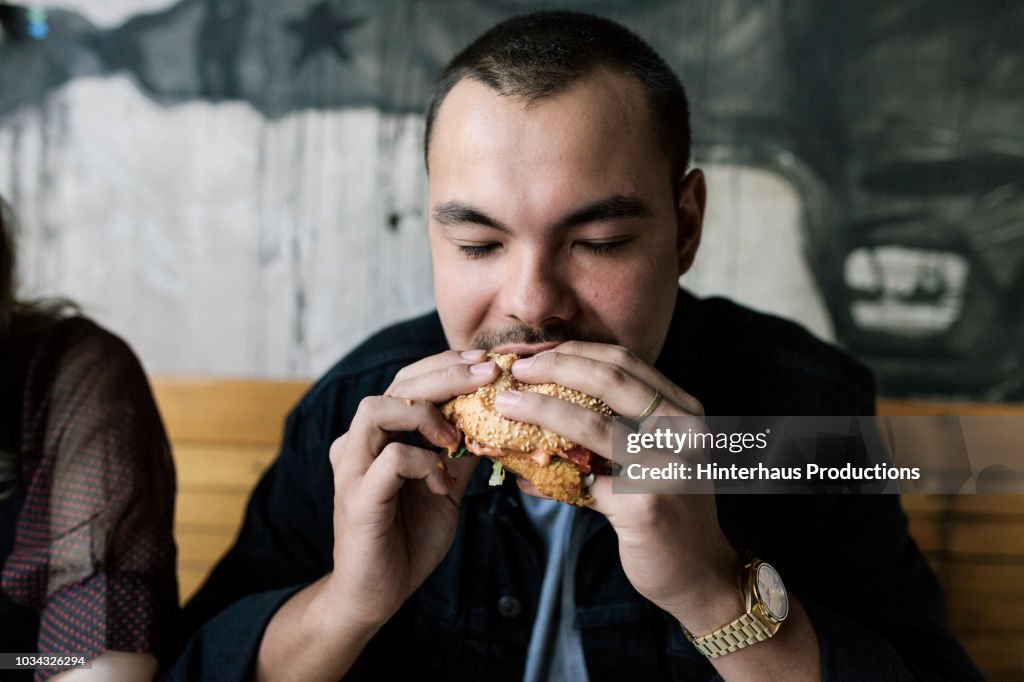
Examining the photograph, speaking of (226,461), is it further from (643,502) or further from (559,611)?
(643,502)

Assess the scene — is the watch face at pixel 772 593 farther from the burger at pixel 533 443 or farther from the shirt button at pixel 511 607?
the shirt button at pixel 511 607

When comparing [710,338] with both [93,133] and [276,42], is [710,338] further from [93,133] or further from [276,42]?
[93,133]

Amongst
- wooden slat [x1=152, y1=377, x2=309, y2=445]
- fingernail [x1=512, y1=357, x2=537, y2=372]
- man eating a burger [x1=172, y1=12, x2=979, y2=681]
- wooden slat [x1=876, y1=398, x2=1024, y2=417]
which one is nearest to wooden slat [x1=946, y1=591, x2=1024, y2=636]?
wooden slat [x1=876, y1=398, x2=1024, y2=417]

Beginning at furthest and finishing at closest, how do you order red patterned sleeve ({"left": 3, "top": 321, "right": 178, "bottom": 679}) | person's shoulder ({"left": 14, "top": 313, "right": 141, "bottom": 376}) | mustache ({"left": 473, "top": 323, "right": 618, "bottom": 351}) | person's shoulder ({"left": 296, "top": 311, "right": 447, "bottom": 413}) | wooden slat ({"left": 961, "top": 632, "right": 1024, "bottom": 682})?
1. wooden slat ({"left": 961, "top": 632, "right": 1024, "bottom": 682})
2. person's shoulder ({"left": 296, "top": 311, "right": 447, "bottom": 413})
3. person's shoulder ({"left": 14, "top": 313, "right": 141, "bottom": 376})
4. red patterned sleeve ({"left": 3, "top": 321, "right": 178, "bottom": 679})
5. mustache ({"left": 473, "top": 323, "right": 618, "bottom": 351})

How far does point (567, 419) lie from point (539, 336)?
9.5 inches

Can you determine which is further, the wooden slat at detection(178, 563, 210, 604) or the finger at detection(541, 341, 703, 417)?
the wooden slat at detection(178, 563, 210, 604)

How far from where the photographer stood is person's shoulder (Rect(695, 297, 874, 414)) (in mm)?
1830

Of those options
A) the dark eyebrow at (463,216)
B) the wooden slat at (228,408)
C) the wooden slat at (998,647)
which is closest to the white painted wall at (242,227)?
the wooden slat at (228,408)

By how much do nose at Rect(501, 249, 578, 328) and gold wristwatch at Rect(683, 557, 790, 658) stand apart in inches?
21.7

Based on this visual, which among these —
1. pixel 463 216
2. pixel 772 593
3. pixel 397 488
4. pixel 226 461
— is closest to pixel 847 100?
pixel 463 216

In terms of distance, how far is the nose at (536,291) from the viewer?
4.37 feet

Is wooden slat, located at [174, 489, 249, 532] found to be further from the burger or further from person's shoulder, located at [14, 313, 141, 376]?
the burger

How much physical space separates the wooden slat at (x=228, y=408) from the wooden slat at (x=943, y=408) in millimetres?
2074

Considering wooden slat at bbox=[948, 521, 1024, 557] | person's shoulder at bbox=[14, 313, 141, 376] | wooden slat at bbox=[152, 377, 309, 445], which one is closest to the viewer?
person's shoulder at bbox=[14, 313, 141, 376]
